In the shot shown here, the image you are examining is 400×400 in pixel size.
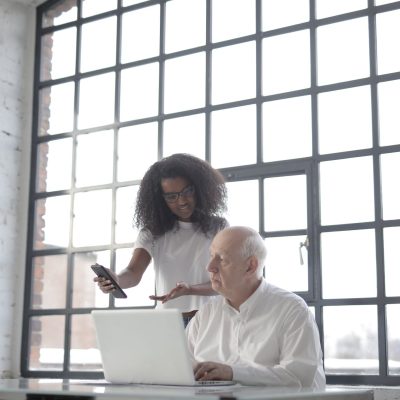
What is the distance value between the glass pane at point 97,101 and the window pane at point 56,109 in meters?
0.10

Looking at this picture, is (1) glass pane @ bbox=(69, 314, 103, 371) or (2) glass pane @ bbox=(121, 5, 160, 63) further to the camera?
(2) glass pane @ bbox=(121, 5, 160, 63)

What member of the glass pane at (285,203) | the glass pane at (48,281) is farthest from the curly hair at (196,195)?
the glass pane at (48,281)

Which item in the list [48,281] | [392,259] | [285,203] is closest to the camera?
[392,259]

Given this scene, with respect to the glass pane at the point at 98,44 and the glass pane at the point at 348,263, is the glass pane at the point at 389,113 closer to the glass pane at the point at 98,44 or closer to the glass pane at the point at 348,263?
the glass pane at the point at 348,263

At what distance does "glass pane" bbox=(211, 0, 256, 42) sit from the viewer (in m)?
4.53

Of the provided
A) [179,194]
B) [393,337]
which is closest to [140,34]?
[179,194]

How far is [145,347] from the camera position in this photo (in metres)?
2.45

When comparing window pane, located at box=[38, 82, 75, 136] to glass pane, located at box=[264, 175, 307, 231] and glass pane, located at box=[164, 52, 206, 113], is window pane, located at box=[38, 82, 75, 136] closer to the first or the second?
glass pane, located at box=[164, 52, 206, 113]

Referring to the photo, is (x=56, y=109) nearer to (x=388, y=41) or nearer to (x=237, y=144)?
(x=237, y=144)

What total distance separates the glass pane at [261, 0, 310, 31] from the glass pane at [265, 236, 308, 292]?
1.15 meters

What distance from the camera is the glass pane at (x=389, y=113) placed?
12.8ft

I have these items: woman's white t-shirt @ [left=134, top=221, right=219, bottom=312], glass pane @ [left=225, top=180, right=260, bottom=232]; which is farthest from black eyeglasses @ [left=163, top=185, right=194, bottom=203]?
glass pane @ [left=225, top=180, right=260, bottom=232]

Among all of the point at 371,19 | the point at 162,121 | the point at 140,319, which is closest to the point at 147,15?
the point at 162,121

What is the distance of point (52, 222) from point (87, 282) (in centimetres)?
49
